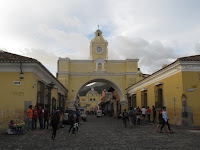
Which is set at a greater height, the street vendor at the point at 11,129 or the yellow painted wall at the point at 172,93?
the yellow painted wall at the point at 172,93

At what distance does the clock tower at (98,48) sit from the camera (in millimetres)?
33594

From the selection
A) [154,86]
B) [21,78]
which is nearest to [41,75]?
[21,78]

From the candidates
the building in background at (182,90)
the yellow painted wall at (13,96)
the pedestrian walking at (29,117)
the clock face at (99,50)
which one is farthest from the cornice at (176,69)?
the clock face at (99,50)

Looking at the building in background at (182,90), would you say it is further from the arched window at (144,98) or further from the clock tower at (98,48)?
the clock tower at (98,48)

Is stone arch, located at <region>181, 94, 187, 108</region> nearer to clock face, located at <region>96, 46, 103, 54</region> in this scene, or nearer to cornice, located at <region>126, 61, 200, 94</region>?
cornice, located at <region>126, 61, 200, 94</region>

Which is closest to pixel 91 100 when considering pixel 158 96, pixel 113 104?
pixel 113 104

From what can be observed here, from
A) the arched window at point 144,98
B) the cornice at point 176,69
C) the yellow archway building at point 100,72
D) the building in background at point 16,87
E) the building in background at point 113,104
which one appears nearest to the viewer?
the building in background at point 16,87

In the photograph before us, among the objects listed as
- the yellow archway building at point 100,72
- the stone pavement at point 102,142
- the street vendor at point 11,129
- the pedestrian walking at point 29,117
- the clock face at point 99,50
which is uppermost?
the clock face at point 99,50

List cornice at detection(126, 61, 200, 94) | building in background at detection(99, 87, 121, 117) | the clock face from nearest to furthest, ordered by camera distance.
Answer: cornice at detection(126, 61, 200, 94) → the clock face → building in background at detection(99, 87, 121, 117)

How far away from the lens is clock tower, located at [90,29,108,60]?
33594mm

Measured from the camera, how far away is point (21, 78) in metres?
12.7

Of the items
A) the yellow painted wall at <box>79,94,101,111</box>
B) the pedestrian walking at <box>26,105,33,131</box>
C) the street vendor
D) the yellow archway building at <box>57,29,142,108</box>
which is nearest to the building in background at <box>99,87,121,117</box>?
the yellow archway building at <box>57,29,142,108</box>

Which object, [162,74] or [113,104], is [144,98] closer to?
[162,74]

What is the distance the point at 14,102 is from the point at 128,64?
20.4m
